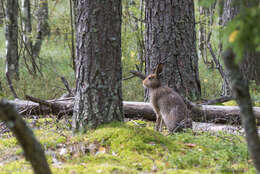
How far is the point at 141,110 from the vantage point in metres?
7.00

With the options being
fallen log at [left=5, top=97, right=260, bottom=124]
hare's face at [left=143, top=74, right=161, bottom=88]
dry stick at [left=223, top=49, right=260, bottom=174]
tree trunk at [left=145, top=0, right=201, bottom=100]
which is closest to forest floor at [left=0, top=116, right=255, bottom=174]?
dry stick at [left=223, top=49, right=260, bottom=174]

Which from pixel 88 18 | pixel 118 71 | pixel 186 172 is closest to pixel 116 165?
pixel 186 172

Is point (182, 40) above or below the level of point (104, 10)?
below

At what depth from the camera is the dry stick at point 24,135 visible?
2.17 m

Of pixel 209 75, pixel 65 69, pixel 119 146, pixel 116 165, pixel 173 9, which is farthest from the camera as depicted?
pixel 65 69

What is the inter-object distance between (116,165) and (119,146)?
0.51 meters

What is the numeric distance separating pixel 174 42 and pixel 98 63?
2.83 m

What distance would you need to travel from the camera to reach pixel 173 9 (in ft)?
22.5

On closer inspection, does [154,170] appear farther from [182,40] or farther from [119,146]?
[182,40]

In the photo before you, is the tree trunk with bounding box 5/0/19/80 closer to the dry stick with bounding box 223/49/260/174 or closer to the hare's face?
the hare's face

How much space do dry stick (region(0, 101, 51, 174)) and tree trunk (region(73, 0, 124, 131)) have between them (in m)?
2.30

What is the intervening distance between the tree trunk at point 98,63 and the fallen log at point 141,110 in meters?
2.03

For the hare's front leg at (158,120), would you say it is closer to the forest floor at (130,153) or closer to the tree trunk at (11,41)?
the forest floor at (130,153)

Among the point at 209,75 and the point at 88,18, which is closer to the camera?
the point at 88,18
